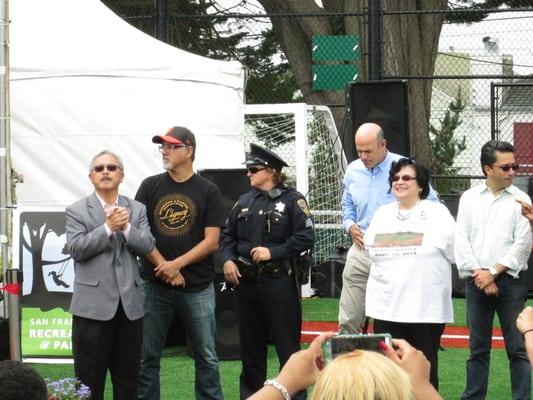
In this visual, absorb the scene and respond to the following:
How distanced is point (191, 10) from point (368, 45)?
4377 millimetres

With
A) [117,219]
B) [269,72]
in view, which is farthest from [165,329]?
[269,72]

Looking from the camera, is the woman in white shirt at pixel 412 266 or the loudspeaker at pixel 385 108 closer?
the woman in white shirt at pixel 412 266

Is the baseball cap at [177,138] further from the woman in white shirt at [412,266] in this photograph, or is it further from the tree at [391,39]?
the tree at [391,39]

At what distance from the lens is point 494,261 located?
7.43 m

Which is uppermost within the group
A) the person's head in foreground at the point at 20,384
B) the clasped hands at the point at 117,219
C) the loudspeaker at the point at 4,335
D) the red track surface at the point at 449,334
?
the clasped hands at the point at 117,219

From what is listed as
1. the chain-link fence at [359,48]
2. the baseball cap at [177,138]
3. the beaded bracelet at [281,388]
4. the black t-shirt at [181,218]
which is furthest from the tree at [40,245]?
the chain-link fence at [359,48]

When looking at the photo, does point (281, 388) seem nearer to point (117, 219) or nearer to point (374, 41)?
point (117, 219)

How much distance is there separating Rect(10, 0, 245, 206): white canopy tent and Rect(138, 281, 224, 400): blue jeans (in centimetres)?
300

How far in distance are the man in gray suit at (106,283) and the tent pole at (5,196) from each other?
14.3 inches

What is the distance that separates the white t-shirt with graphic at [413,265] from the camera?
272 inches

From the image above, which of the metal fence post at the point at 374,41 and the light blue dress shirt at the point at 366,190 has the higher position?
the metal fence post at the point at 374,41

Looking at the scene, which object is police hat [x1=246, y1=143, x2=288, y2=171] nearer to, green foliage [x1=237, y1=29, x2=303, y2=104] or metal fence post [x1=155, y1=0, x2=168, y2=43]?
metal fence post [x1=155, y1=0, x2=168, y2=43]

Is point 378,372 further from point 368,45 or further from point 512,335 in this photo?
point 368,45

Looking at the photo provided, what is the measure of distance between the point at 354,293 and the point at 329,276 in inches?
218
